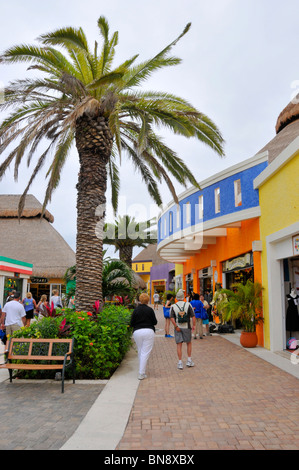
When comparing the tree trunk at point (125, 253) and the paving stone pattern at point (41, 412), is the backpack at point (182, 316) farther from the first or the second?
the tree trunk at point (125, 253)

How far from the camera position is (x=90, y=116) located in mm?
9289

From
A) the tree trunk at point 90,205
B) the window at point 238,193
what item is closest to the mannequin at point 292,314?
the window at point 238,193

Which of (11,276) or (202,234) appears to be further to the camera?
(11,276)

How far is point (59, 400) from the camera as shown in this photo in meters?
5.72

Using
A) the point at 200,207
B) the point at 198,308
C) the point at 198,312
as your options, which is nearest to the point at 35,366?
the point at 198,308

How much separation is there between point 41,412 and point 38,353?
202cm

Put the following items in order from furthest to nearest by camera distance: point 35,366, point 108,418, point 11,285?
point 11,285, point 35,366, point 108,418

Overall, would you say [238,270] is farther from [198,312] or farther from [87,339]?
[87,339]

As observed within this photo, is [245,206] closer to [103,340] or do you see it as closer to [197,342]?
[197,342]

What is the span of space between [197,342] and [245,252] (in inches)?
143

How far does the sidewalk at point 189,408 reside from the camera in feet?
13.5

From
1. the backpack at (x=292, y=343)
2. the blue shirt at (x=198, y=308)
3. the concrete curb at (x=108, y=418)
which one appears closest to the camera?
the concrete curb at (x=108, y=418)

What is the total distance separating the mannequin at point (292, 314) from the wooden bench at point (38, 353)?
6203 millimetres
